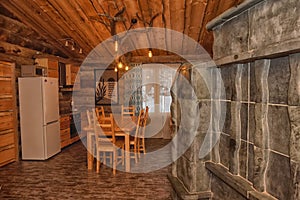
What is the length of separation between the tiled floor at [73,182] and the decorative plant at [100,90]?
304 cm

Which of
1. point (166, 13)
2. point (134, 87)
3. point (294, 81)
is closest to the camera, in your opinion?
point (294, 81)

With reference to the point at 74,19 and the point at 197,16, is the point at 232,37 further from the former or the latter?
the point at 74,19

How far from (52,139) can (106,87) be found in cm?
275

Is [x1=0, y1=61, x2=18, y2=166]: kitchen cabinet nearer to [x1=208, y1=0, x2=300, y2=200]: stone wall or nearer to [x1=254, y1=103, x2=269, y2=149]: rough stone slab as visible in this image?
[x1=208, y1=0, x2=300, y2=200]: stone wall

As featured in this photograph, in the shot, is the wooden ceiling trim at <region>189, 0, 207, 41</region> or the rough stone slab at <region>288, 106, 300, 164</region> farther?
the wooden ceiling trim at <region>189, 0, 207, 41</region>

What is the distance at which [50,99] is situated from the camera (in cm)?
507

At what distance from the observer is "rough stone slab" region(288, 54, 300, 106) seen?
3.93 feet

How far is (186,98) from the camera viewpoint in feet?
8.04

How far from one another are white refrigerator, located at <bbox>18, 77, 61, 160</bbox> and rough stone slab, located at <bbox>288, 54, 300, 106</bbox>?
469cm

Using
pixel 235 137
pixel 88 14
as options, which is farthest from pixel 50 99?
pixel 235 137

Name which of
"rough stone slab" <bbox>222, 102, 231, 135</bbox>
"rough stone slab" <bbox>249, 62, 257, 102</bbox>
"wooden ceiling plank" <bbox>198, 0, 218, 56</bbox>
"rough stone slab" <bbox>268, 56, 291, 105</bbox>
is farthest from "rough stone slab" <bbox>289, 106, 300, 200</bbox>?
"wooden ceiling plank" <bbox>198, 0, 218, 56</bbox>

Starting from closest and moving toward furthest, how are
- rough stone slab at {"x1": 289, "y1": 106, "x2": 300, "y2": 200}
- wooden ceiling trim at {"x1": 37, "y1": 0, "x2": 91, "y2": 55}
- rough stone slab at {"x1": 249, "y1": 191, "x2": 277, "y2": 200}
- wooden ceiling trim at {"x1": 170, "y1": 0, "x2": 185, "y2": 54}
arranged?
rough stone slab at {"x1": 289, "y1": 106, "x2": 300, "y2": 200} < rough stone slab at {"x1": 249, "y1": 191, "x2": 277, "y2": 200} < wooden ceiling trim at {"x1": 170, "y1": 0, "x2": 185, "y2": 54} < wooden ceiling trim at {"x1": 37, "y1": 0, "x2": 91, "y2": 55}

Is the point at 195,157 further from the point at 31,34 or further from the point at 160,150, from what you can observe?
the point at 31,34

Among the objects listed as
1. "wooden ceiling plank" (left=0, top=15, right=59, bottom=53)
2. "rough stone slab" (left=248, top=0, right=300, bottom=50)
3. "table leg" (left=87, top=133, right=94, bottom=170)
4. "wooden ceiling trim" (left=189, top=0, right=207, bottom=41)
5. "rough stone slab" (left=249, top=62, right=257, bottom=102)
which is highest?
"wooden ceiling trim" (left=189, top=0, right=207, bottom=41)
